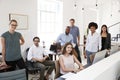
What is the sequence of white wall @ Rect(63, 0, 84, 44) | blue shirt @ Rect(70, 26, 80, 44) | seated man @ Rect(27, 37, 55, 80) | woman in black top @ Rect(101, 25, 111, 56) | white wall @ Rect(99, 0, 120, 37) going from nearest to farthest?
woman in black top @ Rect(101, 25, 111, 56) < seated man @ Rect(27, 37, 55, 80) < blue shirt @ Rect(70, 26, 80, 44) < white wall @ Rect(63, 0, 84, 44) < white wall @ Rect(99, 0, 120, 37)

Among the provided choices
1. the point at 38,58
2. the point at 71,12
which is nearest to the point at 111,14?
the point at 71,12

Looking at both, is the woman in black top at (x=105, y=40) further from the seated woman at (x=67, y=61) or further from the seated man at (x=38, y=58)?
the seated man at (x=38, y=58)

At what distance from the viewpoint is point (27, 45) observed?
5.03m

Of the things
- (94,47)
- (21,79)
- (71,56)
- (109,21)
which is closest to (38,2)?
(94,47)

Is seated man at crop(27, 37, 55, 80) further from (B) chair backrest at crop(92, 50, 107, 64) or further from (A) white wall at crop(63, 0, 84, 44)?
(A) white wall at crop(63, 0, 84, 44)

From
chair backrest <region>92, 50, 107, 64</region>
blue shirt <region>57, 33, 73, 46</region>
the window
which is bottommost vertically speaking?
chair backrest <region>92, 50, 107, 64</region>

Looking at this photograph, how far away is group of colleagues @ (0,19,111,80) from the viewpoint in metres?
2.95

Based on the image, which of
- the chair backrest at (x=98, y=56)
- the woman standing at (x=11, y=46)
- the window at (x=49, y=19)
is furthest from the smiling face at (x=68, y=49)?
the window at (x=49, y=19)

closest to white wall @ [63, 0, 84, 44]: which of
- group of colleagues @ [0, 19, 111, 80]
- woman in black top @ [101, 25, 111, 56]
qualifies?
group of colleagues @ [0, 19, 111, 80]

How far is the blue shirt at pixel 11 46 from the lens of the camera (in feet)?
10.0

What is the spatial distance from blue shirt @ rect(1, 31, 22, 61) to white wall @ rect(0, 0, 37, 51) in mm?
1333

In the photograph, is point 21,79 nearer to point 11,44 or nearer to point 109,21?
point 11,44

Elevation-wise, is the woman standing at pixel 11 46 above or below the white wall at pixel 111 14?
below

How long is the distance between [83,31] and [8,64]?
4.81 meters
